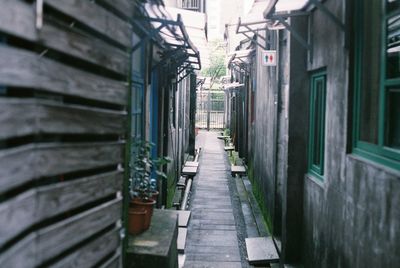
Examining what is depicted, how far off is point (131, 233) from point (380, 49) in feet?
11.7

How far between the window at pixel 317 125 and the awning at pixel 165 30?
2.08 m

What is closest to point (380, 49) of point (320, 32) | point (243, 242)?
point (320, 32)

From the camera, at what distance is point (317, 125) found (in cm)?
689

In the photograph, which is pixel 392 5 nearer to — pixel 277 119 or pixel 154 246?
Answer: pixel 154 246

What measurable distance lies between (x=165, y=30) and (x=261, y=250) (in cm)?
409

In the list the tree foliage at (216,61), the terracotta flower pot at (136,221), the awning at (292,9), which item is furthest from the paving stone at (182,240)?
the tree foliage at (216,61)

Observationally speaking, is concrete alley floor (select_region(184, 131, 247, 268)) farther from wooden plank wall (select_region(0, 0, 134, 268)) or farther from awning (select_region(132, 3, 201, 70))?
wooden plank wall (select_region(0, 0, 134, 268))

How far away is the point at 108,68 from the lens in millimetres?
3031

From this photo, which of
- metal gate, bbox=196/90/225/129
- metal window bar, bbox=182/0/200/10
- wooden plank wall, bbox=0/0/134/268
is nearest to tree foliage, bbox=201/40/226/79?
metal gate, bbox=196/90/225/129

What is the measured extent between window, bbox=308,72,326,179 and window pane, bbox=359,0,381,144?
5.72 feet

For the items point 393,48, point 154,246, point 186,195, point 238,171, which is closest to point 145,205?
point 154,246

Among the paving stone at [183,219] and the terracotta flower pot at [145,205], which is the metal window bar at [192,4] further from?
the terracotta flower pot at [145,205]

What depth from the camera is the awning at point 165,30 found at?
18.7 ft

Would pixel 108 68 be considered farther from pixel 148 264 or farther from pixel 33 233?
pixel 148 264
